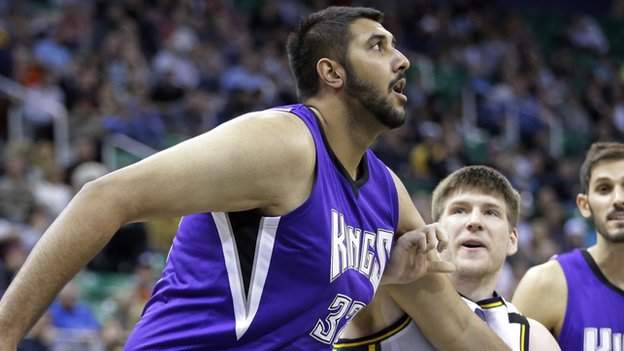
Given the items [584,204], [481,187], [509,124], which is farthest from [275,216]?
[509,124]

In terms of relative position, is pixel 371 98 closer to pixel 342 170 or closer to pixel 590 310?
pixel 342 170

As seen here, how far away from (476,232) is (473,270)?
0.15 m

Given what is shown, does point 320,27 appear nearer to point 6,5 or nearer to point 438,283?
point 438,283

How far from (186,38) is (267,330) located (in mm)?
10831

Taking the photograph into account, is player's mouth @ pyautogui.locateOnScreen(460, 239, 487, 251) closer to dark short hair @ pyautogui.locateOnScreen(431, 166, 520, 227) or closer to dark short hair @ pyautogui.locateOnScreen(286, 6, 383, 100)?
dark short hair @ pyautogui.locateOnScreen(431, 166, 520, 227)

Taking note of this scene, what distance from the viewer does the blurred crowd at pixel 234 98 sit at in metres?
A: 9.70

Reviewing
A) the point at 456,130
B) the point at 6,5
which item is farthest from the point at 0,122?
the point at 456,130

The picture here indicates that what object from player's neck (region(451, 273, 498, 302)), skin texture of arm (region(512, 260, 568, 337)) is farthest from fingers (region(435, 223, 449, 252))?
skin texture of arm (region(512, 260, 568, 337))

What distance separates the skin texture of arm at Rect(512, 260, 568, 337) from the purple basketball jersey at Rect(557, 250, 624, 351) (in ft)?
0.11

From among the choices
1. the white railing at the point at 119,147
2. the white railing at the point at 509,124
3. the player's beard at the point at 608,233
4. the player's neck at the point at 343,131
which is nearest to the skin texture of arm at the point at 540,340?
the player's beard at the point at 608,233

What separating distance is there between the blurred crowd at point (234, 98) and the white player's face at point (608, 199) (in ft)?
14.3

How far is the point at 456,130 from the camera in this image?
52.4 ft

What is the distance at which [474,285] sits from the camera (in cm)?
433

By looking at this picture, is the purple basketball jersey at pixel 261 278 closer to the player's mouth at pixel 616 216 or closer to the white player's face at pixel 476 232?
the white player's face at pixel 476 232
